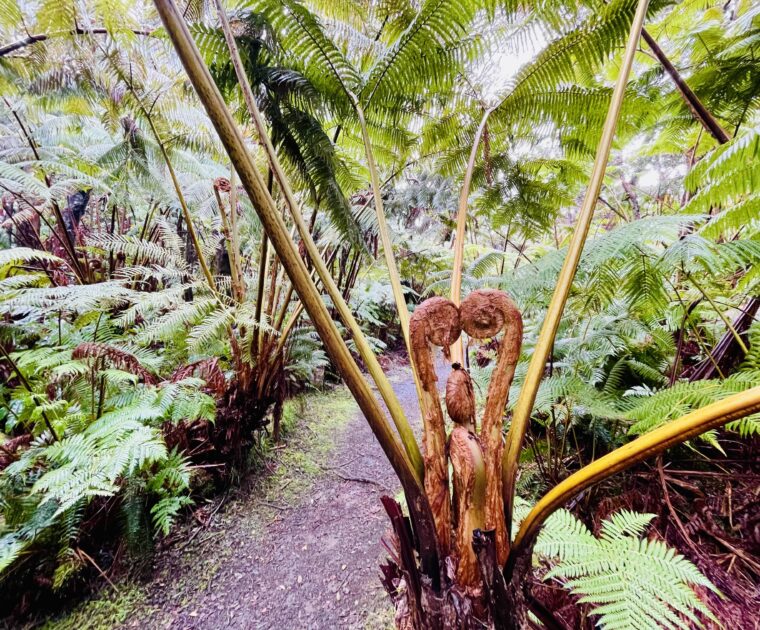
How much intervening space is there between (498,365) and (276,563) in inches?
56.0

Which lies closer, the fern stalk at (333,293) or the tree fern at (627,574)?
the tree fern at (627,574)

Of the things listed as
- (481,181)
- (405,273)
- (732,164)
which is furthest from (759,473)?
(405,273)

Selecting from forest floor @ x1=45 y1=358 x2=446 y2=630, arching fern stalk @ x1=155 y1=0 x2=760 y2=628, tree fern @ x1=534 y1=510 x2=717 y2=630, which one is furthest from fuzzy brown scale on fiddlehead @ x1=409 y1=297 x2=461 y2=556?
forest floor @ x1=45 y1=358 x2=446 y2=630

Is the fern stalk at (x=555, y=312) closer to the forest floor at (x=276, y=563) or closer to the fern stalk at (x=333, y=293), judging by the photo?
the fern stalk at (x=333, y=293)

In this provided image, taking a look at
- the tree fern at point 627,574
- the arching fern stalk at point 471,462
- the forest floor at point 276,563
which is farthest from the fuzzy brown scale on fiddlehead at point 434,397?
the forest floor at point 276,563

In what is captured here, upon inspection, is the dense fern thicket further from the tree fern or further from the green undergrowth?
the green undergrowth

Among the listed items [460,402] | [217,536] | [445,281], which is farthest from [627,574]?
[217,536]

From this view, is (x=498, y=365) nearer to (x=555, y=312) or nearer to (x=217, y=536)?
(x=555, y=312)

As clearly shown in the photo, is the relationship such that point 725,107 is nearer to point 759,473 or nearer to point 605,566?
point 759,473

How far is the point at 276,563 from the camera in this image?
4.49 feet

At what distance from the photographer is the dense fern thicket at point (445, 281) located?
97cm

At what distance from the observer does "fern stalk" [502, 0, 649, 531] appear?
68 cm

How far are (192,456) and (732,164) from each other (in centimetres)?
249

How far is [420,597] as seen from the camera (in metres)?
0.67
